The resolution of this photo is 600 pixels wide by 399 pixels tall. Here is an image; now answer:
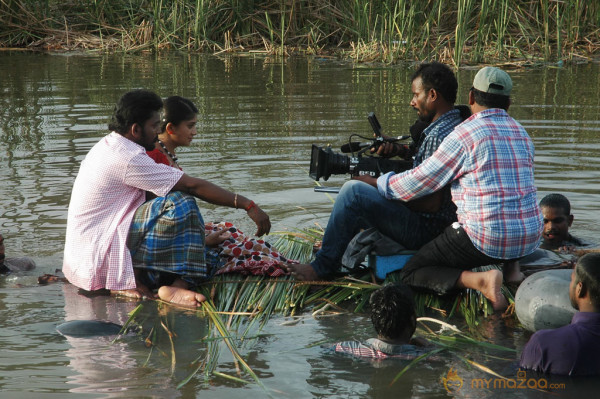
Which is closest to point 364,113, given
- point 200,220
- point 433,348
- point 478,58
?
point 478,58

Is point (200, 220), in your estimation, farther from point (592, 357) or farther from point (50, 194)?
point (50, 194)

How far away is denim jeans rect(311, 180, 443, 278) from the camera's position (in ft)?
13.8

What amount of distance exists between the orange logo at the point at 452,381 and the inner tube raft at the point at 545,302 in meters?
0.56

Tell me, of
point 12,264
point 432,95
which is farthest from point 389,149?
point 12,264

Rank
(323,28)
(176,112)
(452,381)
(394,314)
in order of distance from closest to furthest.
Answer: (452,381), (394,314), (176,112), (323,28)

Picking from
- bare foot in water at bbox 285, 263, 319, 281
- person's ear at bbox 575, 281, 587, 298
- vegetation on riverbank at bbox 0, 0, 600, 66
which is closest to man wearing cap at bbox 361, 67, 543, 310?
person's ear at bbox 575, 281, 587, 298

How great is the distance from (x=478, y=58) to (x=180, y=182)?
27.1ft

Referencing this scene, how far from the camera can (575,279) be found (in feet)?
10.6

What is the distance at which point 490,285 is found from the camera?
3.79 meters

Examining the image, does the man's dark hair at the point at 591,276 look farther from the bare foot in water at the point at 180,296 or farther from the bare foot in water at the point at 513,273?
the bare foot in water at the point at 180,296

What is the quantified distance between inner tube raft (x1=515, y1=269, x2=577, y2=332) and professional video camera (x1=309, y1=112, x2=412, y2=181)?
105 cm

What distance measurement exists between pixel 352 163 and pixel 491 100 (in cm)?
87

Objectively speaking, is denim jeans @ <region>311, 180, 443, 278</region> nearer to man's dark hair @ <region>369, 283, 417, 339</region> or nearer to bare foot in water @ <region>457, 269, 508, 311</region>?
bare foot in water @ <region>457, 269, 508, 311</region>

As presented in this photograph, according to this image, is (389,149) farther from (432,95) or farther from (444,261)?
(444,261)
